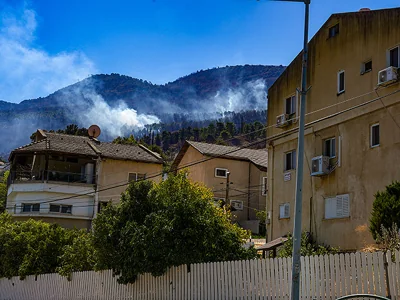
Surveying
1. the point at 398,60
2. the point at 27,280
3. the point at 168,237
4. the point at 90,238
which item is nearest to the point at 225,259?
the point at 168,237

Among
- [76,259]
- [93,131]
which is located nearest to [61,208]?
[93,131]

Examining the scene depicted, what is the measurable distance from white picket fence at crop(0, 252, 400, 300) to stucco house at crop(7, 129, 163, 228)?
22.1 metres

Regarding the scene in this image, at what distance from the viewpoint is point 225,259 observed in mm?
20703

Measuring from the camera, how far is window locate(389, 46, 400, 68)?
23078 mm

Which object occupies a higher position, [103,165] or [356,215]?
[103,165]

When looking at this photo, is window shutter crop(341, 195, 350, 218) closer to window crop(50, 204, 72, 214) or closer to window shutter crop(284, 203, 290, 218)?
window shutter crop(284, 203, 290, 218)

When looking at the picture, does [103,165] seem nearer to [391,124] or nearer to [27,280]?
[27,280]

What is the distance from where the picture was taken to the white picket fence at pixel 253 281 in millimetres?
14445

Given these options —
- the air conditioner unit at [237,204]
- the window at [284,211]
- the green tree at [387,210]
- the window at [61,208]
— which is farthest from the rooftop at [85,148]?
the green tree at [387,210]

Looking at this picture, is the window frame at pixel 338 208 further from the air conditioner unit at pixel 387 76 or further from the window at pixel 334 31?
the window at pixel 334 31

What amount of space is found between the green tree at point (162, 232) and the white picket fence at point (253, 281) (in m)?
0.69

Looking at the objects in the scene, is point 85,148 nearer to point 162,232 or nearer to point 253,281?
point 162,232

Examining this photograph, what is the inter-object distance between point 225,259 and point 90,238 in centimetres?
535

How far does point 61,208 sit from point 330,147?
28114 millimetres
